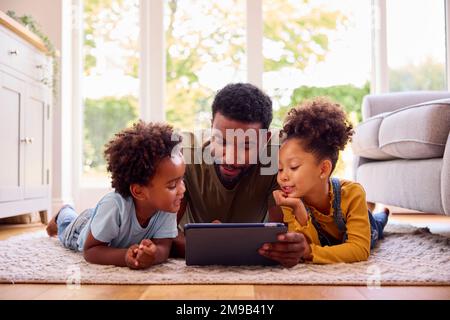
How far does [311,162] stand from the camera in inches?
59.7

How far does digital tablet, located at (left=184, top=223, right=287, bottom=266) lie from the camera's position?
1311 mm

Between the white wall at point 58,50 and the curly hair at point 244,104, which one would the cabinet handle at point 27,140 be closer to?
the white wall at point 58,50

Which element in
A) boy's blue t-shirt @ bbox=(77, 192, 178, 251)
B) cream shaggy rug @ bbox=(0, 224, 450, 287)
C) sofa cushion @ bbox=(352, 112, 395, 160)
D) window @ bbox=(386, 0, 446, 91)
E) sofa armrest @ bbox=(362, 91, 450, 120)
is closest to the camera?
cream shaggy rug @ bbox=(0, 224, 450, 287)

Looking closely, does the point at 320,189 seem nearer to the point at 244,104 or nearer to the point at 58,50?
the point at 244,104

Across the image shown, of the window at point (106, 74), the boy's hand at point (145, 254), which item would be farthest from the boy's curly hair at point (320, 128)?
the window at point (106, 74)

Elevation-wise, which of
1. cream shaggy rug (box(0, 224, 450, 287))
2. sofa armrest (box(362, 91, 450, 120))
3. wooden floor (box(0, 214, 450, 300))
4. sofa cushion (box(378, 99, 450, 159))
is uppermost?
sofa armrest (box(362, 91, 450, 120))

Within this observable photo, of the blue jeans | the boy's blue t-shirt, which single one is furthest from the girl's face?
the blue jeans

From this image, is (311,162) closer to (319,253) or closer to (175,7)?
(319,253)

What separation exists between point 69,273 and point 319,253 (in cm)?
63

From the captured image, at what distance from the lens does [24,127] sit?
273 cm

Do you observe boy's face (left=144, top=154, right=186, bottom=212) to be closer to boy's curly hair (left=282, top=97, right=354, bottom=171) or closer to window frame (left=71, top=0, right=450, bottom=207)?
boy's curly hair (left=282, top=97, right=354, bottom=171)

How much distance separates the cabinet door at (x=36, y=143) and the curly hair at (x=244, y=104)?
1.46 metres

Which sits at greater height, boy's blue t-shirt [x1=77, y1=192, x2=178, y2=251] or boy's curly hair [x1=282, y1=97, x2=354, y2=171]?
boy's curly hair [x1=282, y1=97, x2=354, y2=171]

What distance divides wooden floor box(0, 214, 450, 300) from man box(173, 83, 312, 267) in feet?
1.46
